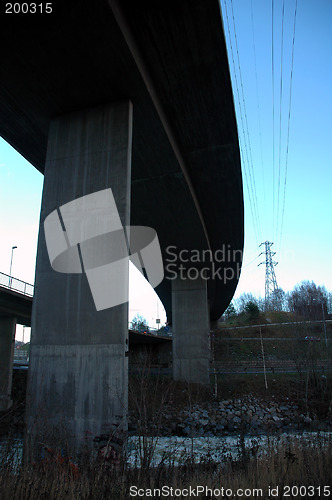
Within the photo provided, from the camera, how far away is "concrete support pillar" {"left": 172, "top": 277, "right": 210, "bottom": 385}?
88.9 ft

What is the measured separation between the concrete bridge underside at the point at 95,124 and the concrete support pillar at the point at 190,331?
16.5 metres

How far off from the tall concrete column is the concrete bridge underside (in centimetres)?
3

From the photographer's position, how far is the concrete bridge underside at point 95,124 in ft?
26.0

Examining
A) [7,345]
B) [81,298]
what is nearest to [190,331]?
[7,345]

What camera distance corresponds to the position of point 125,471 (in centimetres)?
445

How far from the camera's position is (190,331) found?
92.1ft

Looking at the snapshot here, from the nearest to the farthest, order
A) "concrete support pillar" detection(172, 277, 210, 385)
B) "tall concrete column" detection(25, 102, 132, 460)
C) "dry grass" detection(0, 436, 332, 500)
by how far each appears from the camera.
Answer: "dry grass" detection(0, 436, 332, 500) < "tall concrete column" detection(25, 102, 132, 460) < "concrete support pillar" detection(172, 277, 210, 385)

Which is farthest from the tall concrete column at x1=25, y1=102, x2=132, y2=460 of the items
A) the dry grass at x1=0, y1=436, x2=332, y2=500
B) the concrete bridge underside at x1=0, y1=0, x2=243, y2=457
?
the dry grass at x1=0, y1=436, x2=332, y2=500

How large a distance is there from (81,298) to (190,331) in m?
20.0

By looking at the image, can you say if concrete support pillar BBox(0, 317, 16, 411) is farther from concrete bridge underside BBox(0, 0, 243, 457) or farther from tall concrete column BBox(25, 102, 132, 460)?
tall concrete column BBox(25, 102, 132, 460)

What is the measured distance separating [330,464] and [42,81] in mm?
10394

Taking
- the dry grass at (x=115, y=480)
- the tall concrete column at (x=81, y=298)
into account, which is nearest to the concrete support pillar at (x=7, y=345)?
the tall concrete column at (x=81, y=298)

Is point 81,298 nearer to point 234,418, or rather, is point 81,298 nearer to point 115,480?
point 115,480

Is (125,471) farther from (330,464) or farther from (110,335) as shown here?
(110,335)
